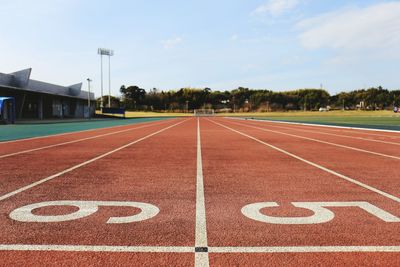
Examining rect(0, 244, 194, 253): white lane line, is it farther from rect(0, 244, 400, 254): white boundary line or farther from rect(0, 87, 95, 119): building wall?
rect(0, 87, 95, 119): building wall

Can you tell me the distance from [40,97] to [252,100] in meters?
81.4

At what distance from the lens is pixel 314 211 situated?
4.10 metres

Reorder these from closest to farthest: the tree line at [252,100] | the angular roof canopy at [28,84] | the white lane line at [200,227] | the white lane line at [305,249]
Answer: the white lane line at [200,227], the white lane line at [305,249], the angular roof canopy at [28,84], the tree line at [252,100]

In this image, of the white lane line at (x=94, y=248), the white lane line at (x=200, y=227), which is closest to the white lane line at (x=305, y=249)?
the white lane line at (x=200, y=227)

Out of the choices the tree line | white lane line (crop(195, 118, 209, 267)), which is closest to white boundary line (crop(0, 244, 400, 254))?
white lane line (crop(195, 118, 209, 267))

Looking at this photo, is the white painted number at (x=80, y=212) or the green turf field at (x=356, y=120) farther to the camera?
the green turf field at (x=356, y=120)

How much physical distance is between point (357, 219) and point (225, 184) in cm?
223

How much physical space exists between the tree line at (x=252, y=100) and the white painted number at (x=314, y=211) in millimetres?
104389

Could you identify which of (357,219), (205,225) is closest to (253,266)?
(205,225)

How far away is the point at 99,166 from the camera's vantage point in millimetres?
7426

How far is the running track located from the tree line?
335 feet

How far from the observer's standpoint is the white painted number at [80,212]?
3746 millimetres

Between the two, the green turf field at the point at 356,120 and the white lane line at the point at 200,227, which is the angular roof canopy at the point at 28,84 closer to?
the green turf field at the point at 356,120

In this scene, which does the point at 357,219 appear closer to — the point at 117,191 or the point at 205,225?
the point at 205,225
